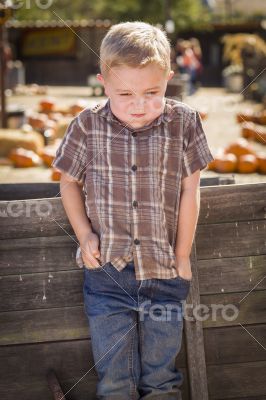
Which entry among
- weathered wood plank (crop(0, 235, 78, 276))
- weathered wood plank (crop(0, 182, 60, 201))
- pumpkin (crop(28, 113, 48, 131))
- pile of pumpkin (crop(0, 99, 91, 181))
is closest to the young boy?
weathered wood plank (crop(0, 235, 78, 276))

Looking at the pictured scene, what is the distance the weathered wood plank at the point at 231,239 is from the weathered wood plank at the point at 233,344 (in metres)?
0.33

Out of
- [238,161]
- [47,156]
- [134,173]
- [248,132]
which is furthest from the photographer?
[248,132]

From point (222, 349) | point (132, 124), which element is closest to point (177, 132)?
point (132, 124)

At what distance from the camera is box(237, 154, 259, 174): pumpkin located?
7.95 meters

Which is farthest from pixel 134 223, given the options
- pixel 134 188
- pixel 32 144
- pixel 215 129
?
pixel 215 129

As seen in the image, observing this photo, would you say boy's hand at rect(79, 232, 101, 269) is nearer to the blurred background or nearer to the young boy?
the young boy

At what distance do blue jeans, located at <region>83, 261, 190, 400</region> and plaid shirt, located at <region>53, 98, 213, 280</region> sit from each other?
2.9 inches

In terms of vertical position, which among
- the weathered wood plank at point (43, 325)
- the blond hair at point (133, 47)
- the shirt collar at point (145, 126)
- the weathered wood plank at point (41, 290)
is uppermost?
the blond hair at point (133, 47)

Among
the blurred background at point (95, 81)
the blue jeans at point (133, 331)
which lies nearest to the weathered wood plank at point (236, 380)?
the blue jeans at point (133, 331)

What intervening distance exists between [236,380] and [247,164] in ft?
16.8

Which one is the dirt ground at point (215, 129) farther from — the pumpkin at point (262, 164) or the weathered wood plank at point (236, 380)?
the weathered wood plank at point (236, 380)

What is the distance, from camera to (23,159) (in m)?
8.37

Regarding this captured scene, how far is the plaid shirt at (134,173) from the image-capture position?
2.64 meters

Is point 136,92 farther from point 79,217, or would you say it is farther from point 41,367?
point 41,367
